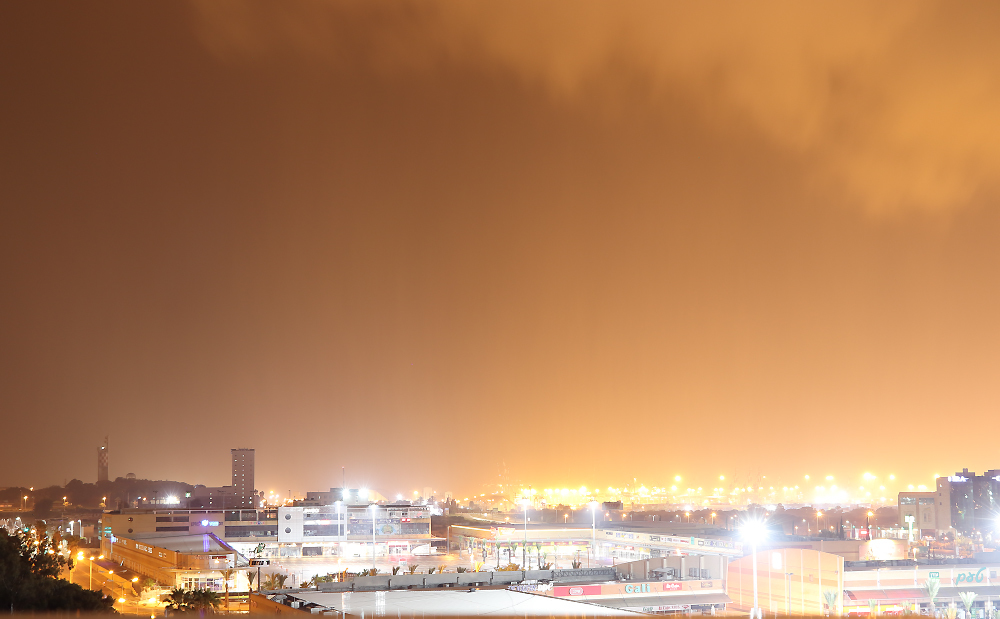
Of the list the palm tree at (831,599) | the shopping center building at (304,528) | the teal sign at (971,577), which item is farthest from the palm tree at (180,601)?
the shopping center building at (304,528)

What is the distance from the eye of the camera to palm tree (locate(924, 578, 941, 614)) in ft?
57.7

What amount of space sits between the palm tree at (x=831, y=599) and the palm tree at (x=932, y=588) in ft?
7.47

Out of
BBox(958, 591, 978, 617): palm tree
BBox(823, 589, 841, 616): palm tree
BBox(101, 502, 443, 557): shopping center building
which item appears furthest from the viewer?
BBox(101, 502, 443, 557): shopping center building

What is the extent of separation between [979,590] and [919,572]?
1555mm

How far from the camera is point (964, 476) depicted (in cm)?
4716

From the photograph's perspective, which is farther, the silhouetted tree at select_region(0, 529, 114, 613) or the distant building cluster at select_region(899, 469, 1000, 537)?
the distant building cluster at select_region(899, 469, 1000, 537)

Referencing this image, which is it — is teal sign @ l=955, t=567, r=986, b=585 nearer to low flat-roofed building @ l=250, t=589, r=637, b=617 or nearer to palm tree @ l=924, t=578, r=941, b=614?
palm tree @ l=924, t=578, r=941, b=614

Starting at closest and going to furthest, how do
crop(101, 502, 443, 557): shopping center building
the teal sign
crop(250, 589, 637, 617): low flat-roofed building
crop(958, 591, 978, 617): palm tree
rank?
crop(250, 589, 637, 617): low flat-roofed building
crop(958, 591, 978, 617): palm tree
the teal sign
crop(101, 502, 443, 557): shopping center building

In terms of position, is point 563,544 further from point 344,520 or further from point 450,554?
point 344,520

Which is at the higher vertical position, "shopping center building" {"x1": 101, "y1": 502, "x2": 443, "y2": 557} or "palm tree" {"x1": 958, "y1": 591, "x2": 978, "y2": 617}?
"palm tree" {"x1": 958, "y1": 591, "x2": 978, "y2": 617}

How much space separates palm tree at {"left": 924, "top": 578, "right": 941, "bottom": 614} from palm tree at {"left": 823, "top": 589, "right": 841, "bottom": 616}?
2.28 meters

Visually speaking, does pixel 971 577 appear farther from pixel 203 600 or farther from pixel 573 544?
pixel 573 544

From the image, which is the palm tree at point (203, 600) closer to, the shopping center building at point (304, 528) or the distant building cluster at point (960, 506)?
the shopping center building at point (304, 528)

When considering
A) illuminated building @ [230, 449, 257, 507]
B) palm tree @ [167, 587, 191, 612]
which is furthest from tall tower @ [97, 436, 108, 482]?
palm tree @ [167, 587, 191, 612]
